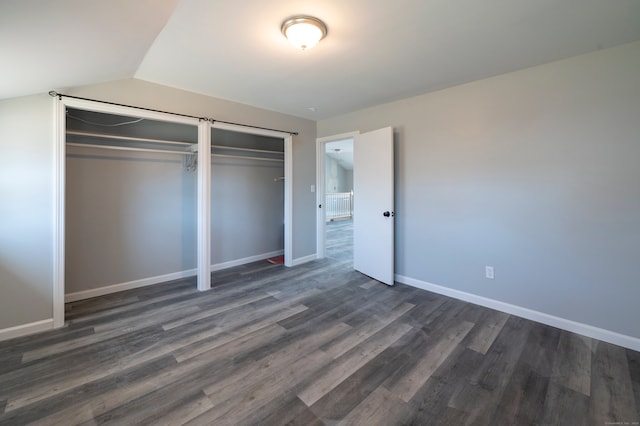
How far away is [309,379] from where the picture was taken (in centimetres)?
179

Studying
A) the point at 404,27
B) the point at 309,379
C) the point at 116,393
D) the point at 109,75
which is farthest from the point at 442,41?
the point at 116,393

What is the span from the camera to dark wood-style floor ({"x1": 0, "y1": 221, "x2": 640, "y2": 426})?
1.52 metres

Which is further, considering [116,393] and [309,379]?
[309,379]

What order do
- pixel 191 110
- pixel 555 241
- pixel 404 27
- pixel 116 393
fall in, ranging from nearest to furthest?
pixel 116 393 < pixel 404 27 < pixel 555 241 < pixel 191 110

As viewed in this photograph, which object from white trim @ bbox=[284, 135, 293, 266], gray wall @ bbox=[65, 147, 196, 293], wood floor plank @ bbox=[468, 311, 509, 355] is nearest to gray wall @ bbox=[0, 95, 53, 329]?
gray wall @ bbox=[65, 147, 196, 293]

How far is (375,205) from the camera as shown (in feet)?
12.0

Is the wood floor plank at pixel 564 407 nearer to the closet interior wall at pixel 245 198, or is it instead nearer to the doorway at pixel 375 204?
the doorway at pixel 375 204

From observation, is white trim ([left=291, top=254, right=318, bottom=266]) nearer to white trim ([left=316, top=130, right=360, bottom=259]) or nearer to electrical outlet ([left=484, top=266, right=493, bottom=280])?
white trim ([left=316, top=130, right=360, bottom=259])

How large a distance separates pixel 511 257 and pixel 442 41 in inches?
84.1

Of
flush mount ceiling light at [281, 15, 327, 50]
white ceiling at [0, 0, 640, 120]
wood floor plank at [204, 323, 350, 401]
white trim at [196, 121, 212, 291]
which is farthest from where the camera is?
white trim at [196, 121, 212, 291]

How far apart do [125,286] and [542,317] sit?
15.0 feet

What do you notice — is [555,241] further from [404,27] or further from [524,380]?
[404,27]

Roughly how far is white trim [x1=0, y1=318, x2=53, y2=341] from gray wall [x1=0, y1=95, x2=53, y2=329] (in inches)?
1.3

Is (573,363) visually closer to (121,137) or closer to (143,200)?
(143,200)
